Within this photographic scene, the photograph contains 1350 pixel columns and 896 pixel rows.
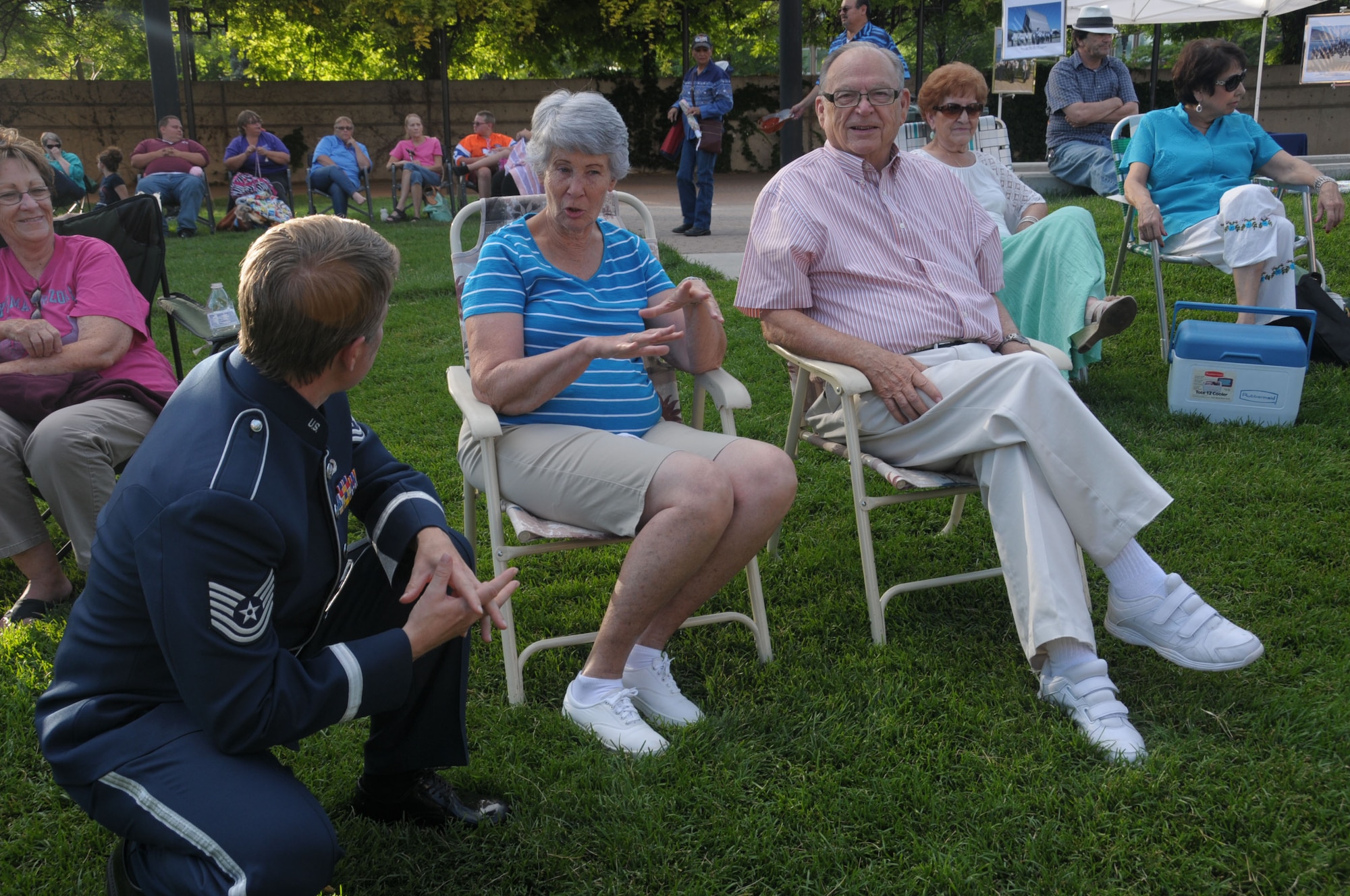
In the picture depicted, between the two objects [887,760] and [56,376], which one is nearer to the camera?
[887,760]

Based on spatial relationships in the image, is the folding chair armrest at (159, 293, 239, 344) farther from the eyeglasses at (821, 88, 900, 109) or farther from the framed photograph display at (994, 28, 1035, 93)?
the framed photograph display at (994, 28, 1035, 93)

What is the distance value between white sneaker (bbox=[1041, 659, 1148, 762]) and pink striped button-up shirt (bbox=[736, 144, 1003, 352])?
3.41ft

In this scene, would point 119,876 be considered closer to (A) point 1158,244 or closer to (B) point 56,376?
(B) point 56,376

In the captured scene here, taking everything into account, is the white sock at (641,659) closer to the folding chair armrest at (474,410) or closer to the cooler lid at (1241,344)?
the folding chair armrest at (474,410)

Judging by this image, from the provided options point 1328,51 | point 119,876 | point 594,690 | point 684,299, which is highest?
point 1328,51

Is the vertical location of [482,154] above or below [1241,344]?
above

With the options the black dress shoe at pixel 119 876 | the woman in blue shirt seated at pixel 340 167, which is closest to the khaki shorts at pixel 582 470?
the black dress shoe at pixel 119 876

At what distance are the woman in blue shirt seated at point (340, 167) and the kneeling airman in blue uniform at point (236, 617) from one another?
11.2 meters

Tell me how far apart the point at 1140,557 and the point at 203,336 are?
9.15 ft

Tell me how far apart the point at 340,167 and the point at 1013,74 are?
25.6 feet

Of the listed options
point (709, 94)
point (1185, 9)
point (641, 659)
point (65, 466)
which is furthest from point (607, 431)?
point (1185, 9)

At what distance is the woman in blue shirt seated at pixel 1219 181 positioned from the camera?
4.70 meters

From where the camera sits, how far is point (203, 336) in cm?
314

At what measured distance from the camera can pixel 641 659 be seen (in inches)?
97.0
